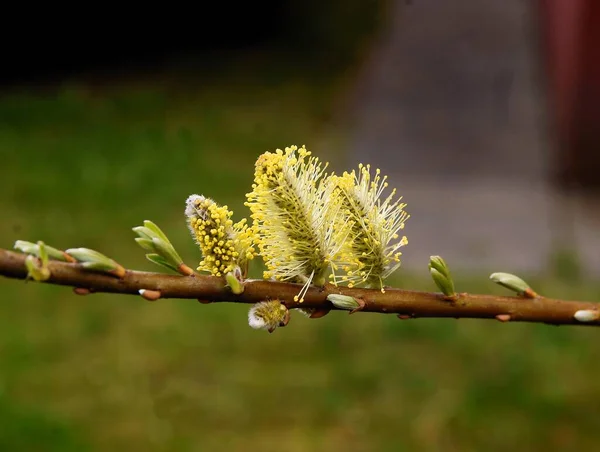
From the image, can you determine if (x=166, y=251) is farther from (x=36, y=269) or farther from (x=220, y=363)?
(x=220, y=363)

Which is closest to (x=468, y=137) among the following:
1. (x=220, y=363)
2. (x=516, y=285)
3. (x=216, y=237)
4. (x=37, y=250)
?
(x=220, y=363)

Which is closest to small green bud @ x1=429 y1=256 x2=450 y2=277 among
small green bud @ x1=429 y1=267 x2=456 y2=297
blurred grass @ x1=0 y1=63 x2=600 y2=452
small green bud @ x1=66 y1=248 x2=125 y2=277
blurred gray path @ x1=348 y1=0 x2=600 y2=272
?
small green bud @ x1=429 y1=267 x2=456 y2=297

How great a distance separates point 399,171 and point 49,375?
82.7 inches

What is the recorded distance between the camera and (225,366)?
2543mm

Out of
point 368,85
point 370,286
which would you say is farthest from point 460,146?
point 370,286

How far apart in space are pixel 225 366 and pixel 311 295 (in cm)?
207

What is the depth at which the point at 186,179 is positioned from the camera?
3.51 metres

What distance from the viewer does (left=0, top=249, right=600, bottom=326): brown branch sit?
457mm

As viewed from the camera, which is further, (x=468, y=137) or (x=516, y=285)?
(x=468, y=137)

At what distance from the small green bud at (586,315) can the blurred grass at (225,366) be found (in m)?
1.65

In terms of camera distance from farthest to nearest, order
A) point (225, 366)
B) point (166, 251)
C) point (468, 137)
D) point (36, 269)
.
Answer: point (468, 137), point (225, 366), point (166, 251), point (36, 269)

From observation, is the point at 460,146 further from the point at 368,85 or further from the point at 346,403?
the point at 346,403

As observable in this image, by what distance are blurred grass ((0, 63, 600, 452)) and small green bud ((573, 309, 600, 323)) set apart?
1.65 m

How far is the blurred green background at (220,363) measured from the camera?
222 cm
